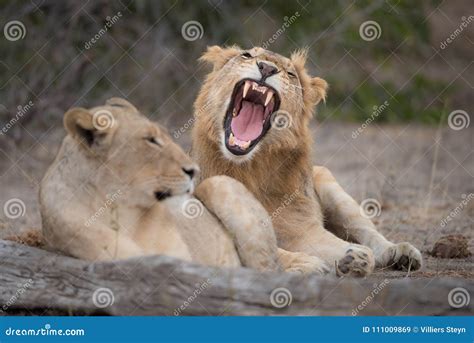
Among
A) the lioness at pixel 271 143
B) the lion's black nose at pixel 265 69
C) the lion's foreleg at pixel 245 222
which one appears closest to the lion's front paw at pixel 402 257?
the lioness at pixel 271 143

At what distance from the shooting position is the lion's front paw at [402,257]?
18.6ft

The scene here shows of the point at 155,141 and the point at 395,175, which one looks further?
the point at 395,175

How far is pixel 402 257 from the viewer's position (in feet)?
18.8

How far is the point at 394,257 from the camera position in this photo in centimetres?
577

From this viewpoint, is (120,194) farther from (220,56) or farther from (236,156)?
(220,56)

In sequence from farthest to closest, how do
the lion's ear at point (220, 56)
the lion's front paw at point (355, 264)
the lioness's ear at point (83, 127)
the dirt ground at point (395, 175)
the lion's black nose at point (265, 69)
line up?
the dirt ground at point (395, 175) < the lion's ear at point (220, 56) < the lion's black nose at point (265, 69) < the lion's front paw at point (355, 264) < the lioness's ear at point (83, 127)

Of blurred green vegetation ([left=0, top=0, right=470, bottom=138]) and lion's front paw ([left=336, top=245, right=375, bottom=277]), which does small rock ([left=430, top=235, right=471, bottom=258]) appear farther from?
blurred green vegetation ([left=0, top=0, right=470, bottom=138])

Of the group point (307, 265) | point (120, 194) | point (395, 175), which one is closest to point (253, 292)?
point (120, 194)

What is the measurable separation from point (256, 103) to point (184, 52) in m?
5.19

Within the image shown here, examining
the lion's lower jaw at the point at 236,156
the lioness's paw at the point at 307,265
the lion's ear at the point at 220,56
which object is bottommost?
the lioness's paw at the point at 307,265

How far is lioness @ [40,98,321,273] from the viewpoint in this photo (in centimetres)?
445

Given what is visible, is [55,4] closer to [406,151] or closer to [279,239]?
[406,151]

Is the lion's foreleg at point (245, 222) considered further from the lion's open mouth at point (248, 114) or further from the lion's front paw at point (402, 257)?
the lion's front paw at point (402, 257)

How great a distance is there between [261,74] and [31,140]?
4.46 m
